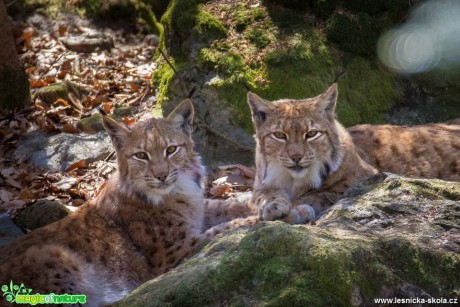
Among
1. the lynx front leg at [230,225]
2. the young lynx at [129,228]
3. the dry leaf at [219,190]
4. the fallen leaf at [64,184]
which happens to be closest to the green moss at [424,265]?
the lynx front leg at [230,225]

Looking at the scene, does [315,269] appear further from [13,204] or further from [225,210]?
[13,204]

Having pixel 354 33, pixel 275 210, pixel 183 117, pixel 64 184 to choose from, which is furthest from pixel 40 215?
pixel 354 33

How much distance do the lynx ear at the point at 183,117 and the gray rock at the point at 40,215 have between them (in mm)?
1414

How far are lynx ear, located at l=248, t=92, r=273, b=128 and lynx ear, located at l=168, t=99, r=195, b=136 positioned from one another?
1.68ft

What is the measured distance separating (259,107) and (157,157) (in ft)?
3.21

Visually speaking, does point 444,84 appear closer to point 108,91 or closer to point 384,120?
point 384,120

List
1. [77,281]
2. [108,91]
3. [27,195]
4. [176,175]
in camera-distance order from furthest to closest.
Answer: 1. [108,91]
2. [27,195]
3. [176,175]
4. [77,281]

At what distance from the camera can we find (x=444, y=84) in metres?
8.04

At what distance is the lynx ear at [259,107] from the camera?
563 centimetres


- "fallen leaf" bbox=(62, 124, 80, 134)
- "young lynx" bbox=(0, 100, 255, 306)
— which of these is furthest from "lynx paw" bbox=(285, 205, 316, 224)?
"fallen leaf" bbox=(62, 124, 80, 134)

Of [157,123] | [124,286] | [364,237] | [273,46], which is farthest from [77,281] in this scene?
[273,46]

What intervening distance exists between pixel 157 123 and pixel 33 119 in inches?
136

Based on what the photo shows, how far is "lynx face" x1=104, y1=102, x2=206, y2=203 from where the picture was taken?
209 inches

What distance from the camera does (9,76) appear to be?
28.2 ft
